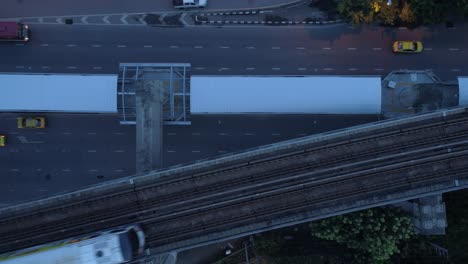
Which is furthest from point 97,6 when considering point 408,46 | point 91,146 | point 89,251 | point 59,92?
point 408,46

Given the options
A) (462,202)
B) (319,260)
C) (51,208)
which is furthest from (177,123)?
(462,202)

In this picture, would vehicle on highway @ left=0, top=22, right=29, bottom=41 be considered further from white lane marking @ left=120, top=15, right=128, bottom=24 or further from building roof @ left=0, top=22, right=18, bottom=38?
white lane marking @ left=120, top=15, right=128, bottom=24

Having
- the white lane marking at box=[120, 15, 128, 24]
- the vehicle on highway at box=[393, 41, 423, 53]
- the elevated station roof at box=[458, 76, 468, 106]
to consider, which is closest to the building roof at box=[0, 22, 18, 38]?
the white lane marking at box=[120, 15, 128, 24]

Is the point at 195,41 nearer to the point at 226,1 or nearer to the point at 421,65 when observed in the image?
the point at 226,1

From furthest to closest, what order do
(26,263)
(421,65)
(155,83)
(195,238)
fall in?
(421,65) → (155,83) → (195,238) → (26,263)

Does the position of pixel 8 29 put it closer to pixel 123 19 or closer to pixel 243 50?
pixel 123 19
